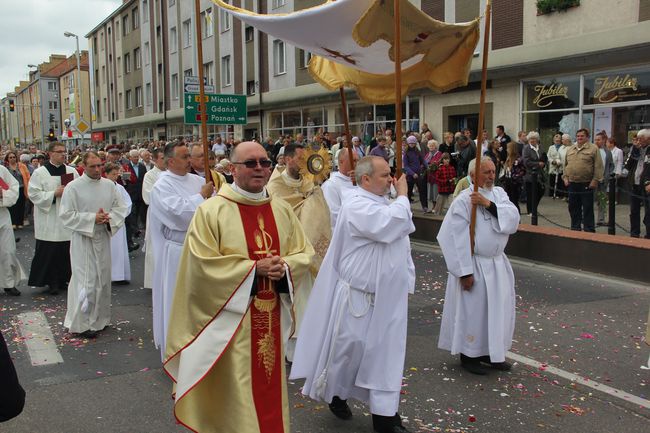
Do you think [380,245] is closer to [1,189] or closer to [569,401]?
[569,401]

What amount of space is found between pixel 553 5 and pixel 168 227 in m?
14.1

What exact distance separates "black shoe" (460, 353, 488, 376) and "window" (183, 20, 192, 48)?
3743cm

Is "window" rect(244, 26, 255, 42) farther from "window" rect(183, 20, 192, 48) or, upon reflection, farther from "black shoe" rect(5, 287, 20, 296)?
"black shoe" rect(5, 287, 20, 296)

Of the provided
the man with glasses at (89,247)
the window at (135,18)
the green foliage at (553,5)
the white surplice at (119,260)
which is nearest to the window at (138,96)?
the window at (135,18)

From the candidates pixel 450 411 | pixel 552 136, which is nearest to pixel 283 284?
pixel 450 411

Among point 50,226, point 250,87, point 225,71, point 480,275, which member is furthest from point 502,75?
point 225,71

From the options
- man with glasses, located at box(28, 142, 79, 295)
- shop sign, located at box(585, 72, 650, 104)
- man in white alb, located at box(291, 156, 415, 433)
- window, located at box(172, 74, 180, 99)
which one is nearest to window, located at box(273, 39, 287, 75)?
window, located at box(172, 74, 180, 99)

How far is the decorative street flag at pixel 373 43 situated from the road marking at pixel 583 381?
107 inches

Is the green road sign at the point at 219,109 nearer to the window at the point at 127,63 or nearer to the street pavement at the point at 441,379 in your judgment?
the street pavement at the point at 441,379

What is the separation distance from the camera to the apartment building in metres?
14.9

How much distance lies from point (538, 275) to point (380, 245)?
5527 mm

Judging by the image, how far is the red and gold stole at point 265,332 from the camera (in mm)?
3473

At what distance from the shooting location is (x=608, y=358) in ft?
18.4

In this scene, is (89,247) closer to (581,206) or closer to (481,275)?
(481,275)
